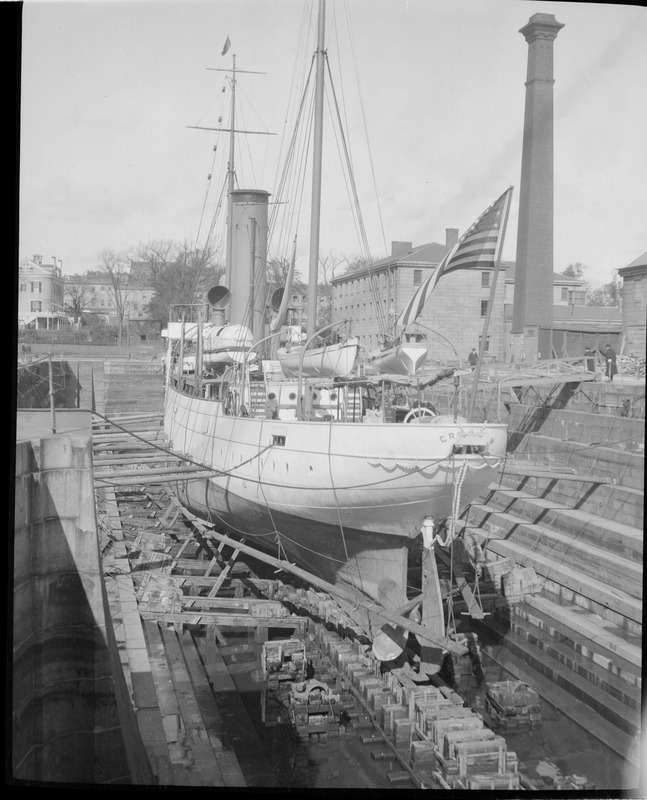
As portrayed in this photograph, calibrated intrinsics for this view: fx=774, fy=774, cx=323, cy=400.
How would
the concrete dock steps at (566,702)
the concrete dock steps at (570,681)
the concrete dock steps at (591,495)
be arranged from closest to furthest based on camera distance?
the concrete dock steps at (566,702), the concrete dock steps at (570,681), the concrete dock steps at (591,495)

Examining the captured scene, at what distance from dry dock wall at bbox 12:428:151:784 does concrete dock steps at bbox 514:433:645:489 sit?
34.5 feet

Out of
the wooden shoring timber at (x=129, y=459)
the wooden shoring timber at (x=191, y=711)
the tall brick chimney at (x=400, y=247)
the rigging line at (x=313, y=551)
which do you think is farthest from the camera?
the tall brick chimney at (x=400, y=247)

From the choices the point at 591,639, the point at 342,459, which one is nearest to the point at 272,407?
the point at 342,459

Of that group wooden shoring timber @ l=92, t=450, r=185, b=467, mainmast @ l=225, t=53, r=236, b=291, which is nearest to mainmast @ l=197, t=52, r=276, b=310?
mainmast @ l=225, t=53, r=236, b=291

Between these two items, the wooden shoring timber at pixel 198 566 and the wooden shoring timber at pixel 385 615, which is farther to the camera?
the wooden shoring timber at pixel 198 566

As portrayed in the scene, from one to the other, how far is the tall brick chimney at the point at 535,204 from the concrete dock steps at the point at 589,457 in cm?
1314

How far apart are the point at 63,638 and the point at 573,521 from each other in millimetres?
12612

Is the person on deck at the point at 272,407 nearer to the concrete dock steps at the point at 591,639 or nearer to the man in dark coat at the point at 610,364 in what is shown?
the concrete dock steps at the point at 591,639

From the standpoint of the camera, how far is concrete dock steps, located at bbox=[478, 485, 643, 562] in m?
15.5

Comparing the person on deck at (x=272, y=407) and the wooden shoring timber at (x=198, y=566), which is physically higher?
the person on deck at (x=272, y=407)

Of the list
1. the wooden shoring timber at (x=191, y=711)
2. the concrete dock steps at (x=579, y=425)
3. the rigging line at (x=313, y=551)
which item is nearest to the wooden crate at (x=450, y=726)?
the wooden shoring timber at (x=191, y=711)

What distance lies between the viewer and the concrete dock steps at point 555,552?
1458 cm

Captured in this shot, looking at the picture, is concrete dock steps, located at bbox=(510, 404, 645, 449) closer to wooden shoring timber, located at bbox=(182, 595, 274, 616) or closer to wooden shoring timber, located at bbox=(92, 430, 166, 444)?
wooden shoring timber, located at bbox=(182, 595, 274, 616)

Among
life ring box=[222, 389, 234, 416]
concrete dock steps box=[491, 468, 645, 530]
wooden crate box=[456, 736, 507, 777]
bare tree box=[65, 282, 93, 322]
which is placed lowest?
wooden crate box=[456, 736, 507, 777]
